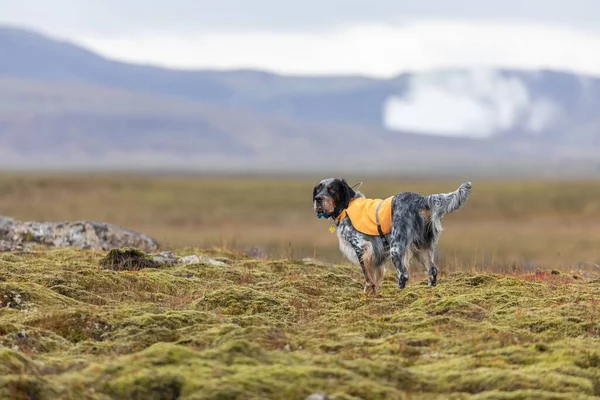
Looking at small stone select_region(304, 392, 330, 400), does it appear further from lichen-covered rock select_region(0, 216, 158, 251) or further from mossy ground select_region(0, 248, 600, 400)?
lichen-covered rock select_region(0, 216, 158, 251)

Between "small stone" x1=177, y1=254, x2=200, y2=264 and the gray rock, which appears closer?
the gray rock

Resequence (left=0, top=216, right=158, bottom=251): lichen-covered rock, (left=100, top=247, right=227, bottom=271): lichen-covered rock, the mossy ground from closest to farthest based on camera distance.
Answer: the mossy ground → (left=100, top=247, right=227, bottom=271): lichen-covered rock → (left=0, top=216, right=158, bottom=251): lichen-covered rock

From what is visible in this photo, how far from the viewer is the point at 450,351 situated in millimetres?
10695

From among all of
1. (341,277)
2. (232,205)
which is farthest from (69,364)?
(232,205)

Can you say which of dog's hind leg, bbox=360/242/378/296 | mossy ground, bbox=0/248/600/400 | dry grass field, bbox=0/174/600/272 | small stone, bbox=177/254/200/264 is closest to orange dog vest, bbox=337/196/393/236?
dog's hind leg, bbox=360/242/378/296

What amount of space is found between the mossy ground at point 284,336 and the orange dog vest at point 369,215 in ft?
3.32

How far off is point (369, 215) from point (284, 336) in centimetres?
589

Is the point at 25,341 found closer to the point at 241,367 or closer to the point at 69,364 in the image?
the point at 69,364

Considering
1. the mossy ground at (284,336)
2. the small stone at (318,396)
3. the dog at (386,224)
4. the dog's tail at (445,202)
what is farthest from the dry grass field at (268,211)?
the small stone at (318,396)

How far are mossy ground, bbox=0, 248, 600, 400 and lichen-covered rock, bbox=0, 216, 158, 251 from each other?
6.77 m

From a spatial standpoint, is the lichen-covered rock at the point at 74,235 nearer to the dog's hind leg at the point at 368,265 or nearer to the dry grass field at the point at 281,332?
the dry grass field at the point at 281,332

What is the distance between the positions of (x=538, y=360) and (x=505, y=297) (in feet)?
14.2

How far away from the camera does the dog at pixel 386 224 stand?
16047 mm

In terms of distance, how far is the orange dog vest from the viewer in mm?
16359
